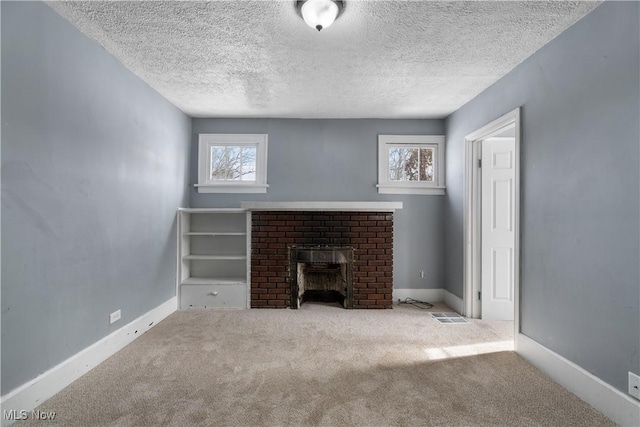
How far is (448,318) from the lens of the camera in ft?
11.0

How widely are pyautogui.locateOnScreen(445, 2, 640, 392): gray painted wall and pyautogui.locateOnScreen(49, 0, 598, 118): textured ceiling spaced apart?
10.3 inches

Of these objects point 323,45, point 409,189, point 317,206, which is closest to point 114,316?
point 317,206

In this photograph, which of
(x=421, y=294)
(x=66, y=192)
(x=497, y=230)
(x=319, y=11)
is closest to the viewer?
(x=319, y=11)

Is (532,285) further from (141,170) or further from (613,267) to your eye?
(141,170)

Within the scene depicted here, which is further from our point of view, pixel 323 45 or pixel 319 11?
pixel 323 45

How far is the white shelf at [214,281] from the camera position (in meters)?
3.67

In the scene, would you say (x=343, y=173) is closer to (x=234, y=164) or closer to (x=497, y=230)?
(x=234, y=164)

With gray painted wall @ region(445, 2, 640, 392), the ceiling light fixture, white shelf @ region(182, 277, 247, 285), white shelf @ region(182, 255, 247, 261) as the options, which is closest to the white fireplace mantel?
white shelf @ region(182, 255, 247, 261)

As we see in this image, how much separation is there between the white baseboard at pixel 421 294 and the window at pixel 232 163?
7.52ft

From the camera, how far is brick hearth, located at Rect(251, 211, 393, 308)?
369cm

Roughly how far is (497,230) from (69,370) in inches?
157

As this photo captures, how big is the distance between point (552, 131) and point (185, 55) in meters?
2.86

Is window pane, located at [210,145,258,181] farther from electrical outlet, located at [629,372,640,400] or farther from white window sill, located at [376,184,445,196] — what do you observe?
electrical outlet, located at [629,372,640,400]

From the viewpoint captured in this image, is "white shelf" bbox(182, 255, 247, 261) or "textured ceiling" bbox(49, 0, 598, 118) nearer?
"textured ceiling" bbox(49, 0, 598, 118)
